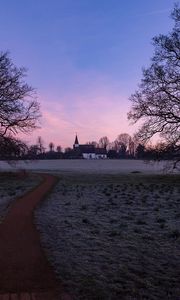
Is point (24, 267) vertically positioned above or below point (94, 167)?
below

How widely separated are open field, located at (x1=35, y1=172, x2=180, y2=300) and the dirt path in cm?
25

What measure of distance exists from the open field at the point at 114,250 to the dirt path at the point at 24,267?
246mm

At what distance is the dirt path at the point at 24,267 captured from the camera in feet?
22.4

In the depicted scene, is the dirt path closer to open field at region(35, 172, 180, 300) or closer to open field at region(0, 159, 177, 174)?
open field at region(35, 172, 180, 300)

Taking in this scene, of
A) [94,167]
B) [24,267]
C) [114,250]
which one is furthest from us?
[94,167]

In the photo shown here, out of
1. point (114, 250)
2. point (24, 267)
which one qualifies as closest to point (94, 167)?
point (114, 250)

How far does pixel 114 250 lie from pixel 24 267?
8.06 ft

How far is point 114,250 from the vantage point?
9977mm

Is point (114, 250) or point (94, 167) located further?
point (94, 167)

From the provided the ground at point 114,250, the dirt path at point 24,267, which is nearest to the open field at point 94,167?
the ground at point 114,250

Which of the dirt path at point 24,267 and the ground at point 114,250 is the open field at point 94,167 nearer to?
the ground at point 114,250

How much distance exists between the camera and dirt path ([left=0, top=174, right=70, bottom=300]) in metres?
6.83

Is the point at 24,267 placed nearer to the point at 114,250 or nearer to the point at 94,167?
the point at 114,250

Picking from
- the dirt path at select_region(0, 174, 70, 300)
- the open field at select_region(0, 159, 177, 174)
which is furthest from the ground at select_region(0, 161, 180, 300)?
the open field at select_region(0, 159, 177, 174)
